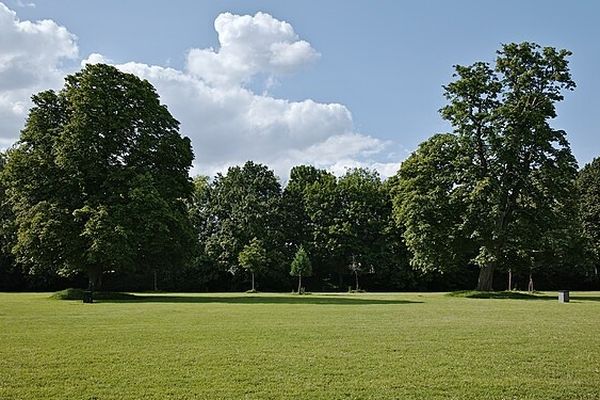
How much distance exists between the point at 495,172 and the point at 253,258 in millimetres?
27452

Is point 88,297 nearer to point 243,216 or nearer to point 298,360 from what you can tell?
point 298,360

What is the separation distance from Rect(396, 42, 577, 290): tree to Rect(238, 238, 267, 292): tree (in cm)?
2079

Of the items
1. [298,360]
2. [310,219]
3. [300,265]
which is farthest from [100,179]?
[310,219]

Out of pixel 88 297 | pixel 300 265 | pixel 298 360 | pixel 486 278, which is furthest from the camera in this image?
pixel 300 265

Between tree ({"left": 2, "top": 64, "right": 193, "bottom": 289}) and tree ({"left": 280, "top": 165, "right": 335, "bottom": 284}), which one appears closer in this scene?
tree ({"left": 2, "top": 64, "right": 193, "bottom": 289})

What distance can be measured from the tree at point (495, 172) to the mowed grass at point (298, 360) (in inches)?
966

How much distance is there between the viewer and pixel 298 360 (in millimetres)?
11945

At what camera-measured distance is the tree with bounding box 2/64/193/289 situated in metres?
36.8

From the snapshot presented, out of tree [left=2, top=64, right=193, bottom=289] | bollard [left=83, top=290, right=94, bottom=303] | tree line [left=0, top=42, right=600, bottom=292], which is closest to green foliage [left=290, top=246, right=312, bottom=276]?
tree line [left=0, top=42, right=600, bottom=292]

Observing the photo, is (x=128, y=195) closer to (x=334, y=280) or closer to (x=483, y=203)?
(x=483, y=203)

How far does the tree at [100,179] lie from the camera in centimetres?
3684

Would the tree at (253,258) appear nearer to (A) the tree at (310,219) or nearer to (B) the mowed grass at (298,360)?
(A) the tree at (310,219)

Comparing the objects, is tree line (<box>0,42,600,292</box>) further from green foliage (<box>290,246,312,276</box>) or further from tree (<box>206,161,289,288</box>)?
tree (<box>206,161,289,288</box>)

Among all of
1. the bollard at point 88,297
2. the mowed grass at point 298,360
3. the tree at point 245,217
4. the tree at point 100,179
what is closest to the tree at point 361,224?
the tree at point 245,217
